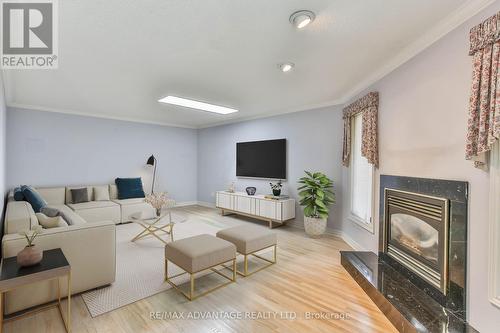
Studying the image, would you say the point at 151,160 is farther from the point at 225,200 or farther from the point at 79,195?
the point at 225,200

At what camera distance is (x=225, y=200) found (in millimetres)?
5738

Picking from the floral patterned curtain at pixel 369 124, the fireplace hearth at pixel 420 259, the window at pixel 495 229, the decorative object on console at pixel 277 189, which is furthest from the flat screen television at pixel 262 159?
the window at pixel 495 229

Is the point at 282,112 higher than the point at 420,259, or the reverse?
the point at 282,112

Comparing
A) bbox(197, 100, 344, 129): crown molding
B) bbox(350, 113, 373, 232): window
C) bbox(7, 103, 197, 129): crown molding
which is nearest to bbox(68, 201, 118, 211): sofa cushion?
bbox(7, 103, 197, 129): crown molding

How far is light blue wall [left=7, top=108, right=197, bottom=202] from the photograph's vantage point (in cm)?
457

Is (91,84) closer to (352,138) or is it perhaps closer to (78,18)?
(78,18)

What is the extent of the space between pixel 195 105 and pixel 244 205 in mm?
2426

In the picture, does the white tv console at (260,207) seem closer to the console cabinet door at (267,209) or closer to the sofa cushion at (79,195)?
the console cabinet door at (267,209)

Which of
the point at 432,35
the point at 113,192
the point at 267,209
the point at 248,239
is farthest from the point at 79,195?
the point at 432,35

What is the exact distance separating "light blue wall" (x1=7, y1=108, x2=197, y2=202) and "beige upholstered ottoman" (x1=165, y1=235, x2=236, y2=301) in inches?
160

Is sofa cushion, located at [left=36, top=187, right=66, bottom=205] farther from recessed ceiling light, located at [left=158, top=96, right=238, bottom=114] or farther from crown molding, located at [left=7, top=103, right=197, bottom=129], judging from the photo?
recessed ceiling light, located at [left=158, top=96, right=238, bottom=114]

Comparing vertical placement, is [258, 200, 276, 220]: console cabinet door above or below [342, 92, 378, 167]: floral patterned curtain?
below

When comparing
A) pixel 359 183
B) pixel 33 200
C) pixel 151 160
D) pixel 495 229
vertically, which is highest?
pixel 151 160

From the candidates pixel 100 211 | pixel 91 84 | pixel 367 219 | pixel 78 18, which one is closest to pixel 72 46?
pixel 78 18
